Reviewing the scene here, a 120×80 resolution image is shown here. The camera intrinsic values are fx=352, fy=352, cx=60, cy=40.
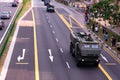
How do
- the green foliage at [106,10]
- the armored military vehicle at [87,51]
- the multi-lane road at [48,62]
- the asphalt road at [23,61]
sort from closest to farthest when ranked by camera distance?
the asphalt road at [23,61] → the multi-lane road at [48,62] → the armored military vehicle at [87,51] → the green foliage at [106,10]

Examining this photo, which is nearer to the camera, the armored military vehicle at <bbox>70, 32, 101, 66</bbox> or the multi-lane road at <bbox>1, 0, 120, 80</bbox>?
the multi-lane road at <bbox>1, 0, 120, 80</bbox>

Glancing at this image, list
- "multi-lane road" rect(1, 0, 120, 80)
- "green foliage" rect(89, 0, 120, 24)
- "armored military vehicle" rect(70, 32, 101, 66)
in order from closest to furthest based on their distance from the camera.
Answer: "multi-lane road" rect(1, 0, 120, 80), "armored military vehicle" rect(70, 32, 101, 66), "green foliage" rect(89, 0, 120, 24)

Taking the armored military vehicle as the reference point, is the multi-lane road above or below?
below

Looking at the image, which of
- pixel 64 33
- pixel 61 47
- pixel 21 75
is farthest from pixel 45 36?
pixel 21 75

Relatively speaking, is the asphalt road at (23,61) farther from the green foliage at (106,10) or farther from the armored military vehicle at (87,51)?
the green foliage at (106,10)

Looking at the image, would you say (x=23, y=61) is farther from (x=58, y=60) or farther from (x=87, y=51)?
(x=87, y=51)

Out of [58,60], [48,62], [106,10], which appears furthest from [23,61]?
[106,10]

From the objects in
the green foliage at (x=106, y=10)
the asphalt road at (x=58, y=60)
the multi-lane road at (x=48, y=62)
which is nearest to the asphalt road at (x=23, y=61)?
the multi-lane road at (x=48, y=62)

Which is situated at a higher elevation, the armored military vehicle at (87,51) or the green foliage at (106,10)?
the armored military vehicle at (87,51)

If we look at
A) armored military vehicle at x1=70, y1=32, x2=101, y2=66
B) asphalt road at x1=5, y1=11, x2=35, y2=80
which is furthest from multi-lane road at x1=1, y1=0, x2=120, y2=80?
armored military vehicle at x1=70, y1=32, x2=101, y2=66

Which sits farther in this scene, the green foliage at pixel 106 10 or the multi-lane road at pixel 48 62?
the green foliage at pixel 106 10

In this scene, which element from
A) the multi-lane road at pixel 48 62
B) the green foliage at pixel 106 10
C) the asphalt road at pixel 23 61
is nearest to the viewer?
the asphalt road at pixel 23 61

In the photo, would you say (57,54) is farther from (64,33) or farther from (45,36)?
(64,33)

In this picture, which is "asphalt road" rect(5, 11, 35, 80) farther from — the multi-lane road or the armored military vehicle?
the armored military vehicle
